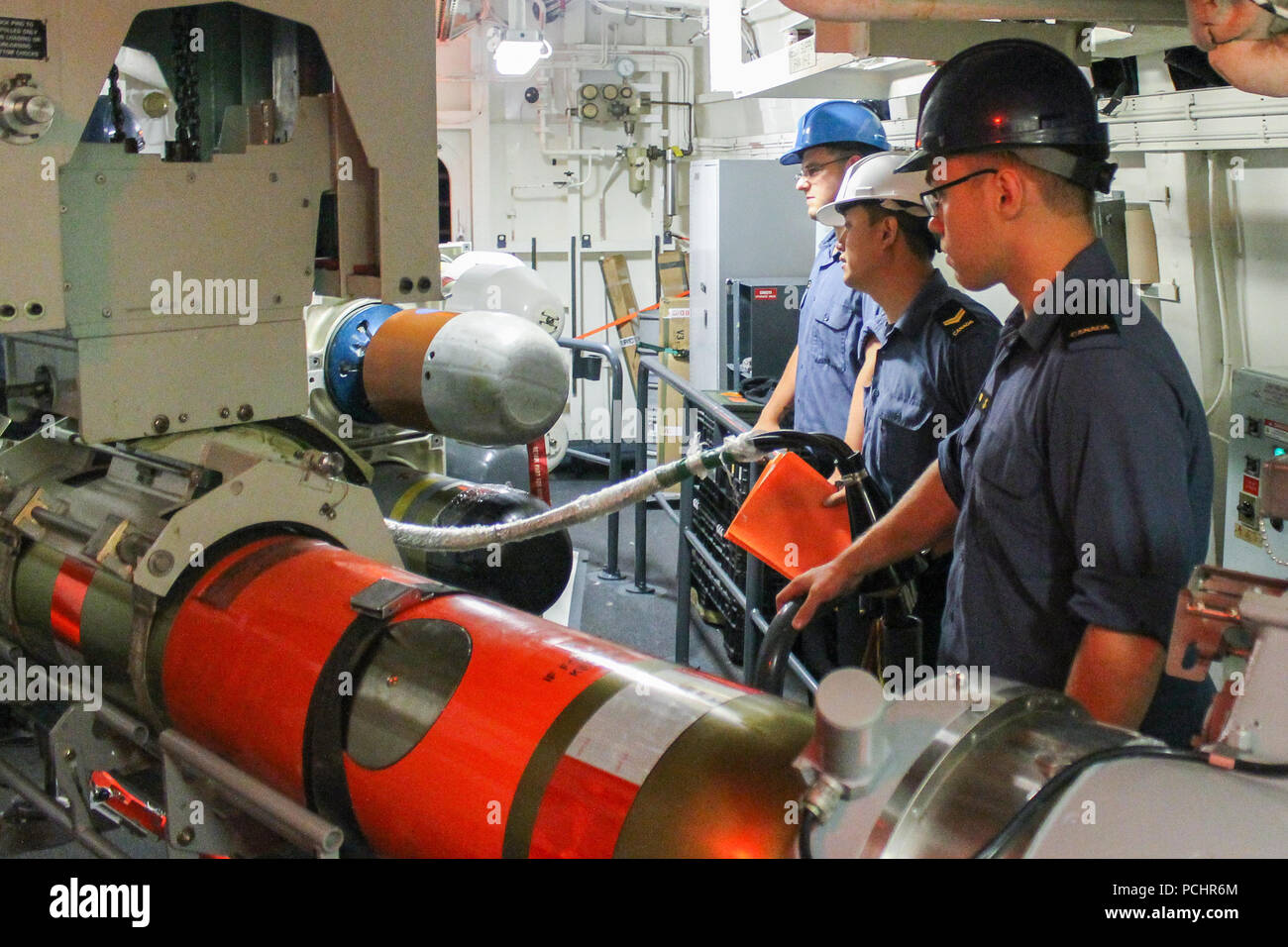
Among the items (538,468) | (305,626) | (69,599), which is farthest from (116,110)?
(538,468)

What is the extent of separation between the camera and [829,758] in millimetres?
984

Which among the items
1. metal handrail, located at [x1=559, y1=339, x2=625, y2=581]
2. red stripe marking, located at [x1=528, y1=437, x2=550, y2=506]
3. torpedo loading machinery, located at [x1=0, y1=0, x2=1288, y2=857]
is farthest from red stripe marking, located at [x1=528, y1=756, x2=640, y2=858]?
metal handrail, located at [x1=559, y1=339, x2=625, y2=581]

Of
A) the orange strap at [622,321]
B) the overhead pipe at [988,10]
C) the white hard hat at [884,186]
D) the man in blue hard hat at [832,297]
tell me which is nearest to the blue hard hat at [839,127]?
the man in blue hard hat at [832,297]

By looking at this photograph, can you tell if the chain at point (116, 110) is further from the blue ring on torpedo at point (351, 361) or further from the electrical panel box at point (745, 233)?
the electrical panel box at point (745, 233)

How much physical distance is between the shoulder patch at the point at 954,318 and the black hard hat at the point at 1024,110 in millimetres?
993

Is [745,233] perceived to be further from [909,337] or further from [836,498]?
[836,498]

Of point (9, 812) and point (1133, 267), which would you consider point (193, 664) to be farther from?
point (1133, 267)

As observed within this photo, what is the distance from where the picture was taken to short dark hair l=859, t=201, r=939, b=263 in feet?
9.29

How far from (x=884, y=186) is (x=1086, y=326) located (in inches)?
49.4

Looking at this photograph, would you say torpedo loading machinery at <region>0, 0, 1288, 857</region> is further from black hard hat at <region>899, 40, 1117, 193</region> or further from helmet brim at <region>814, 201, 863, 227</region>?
helmet brim at <region>814, 201, 863, 227</region>

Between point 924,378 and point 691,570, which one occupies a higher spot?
point 924,378

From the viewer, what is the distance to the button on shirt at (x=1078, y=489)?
4.93 ft

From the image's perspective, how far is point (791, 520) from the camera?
8.75 ft
